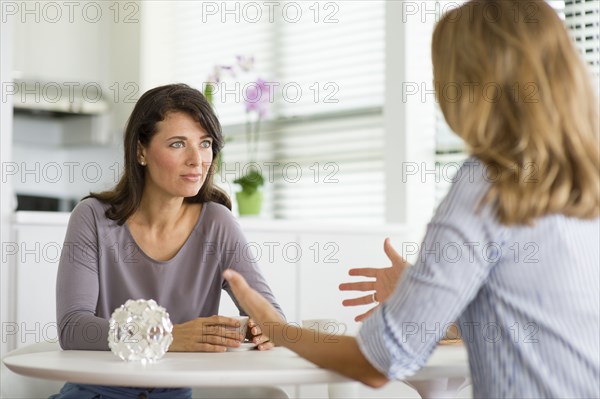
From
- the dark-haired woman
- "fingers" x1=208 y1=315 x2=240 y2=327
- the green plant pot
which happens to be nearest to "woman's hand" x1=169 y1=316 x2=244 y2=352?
"fingers" x1=208 y1=315 x2=240 y2=327

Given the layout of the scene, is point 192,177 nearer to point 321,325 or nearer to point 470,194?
point 321,325

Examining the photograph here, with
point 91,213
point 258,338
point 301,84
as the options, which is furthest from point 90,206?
point 301,84

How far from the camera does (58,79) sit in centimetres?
511

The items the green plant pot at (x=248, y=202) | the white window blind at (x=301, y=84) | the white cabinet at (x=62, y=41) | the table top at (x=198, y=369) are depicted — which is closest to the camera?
the table top at (x=198, y=369)

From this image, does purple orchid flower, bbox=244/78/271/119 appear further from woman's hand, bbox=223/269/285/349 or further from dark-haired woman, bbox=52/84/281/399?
woman's hand, bbox=223/269/285/349

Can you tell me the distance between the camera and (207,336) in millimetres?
1693

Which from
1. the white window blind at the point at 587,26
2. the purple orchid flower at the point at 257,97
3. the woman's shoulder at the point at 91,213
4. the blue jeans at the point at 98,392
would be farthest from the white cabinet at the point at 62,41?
the blue jeans at the point at 98,392

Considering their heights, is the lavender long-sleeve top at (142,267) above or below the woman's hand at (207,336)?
above

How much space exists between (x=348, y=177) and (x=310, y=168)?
9.5 inches

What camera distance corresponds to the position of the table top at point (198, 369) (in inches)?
50.8

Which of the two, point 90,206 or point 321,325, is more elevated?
point 90,206

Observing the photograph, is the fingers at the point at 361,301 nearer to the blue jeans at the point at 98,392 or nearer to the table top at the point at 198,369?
the table top at the point at 198,369

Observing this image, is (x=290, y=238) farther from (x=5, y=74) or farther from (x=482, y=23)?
(x=482, y=23)

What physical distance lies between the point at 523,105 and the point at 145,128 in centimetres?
124
